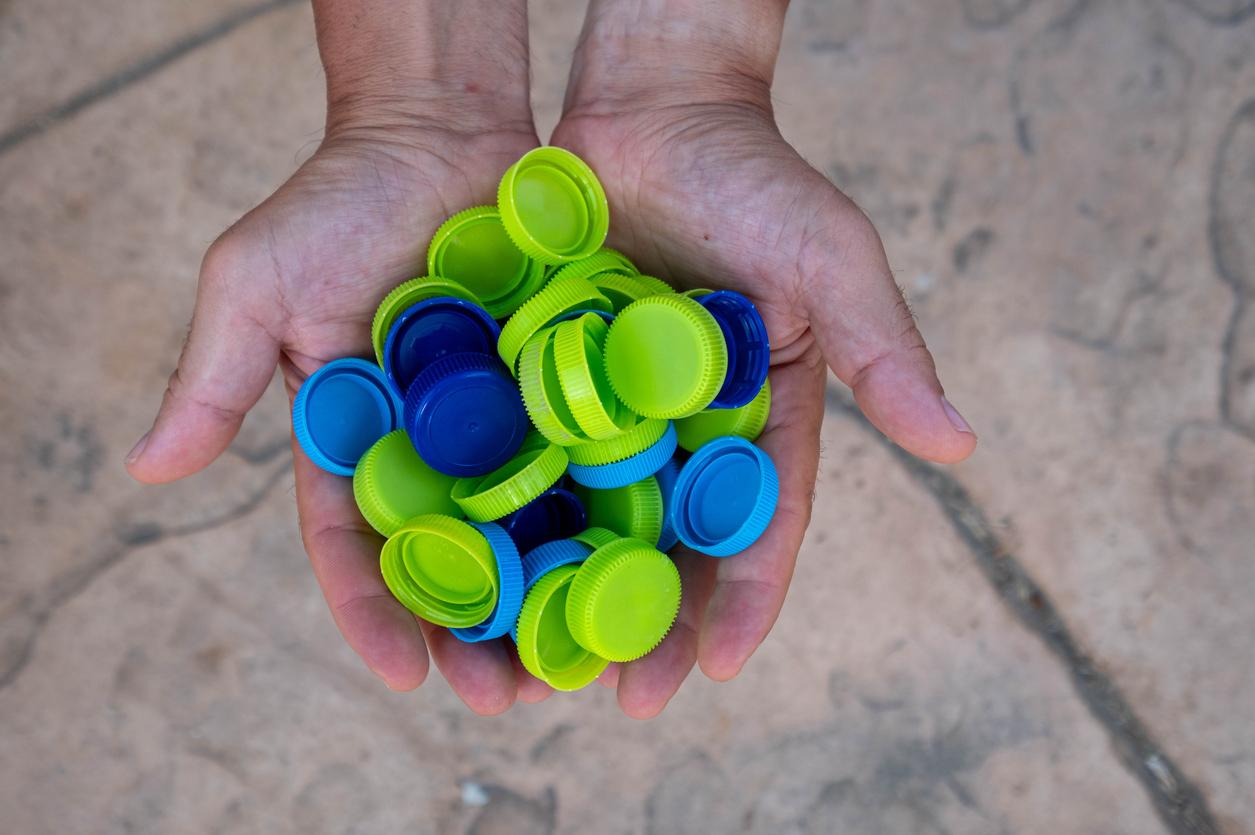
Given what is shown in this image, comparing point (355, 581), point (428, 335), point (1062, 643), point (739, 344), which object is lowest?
point (1062, 643)

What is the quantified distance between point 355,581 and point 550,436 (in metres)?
0.69

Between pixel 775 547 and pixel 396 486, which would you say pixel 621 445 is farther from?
pixel 396 486

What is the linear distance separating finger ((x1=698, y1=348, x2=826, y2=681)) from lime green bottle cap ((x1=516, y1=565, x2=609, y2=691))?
0.36m

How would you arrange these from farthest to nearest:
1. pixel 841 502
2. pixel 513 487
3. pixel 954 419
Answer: pixel 841 502 < pixel 513 487 < pixel 954 419

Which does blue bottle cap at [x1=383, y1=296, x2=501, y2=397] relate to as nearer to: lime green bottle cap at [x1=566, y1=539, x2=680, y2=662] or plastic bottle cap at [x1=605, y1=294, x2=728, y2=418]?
plastic bottle cap at [x1=605, y1=294, x2=728, y2=418]

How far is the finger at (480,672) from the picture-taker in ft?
10.1

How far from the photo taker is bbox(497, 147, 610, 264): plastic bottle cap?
3.29 metres

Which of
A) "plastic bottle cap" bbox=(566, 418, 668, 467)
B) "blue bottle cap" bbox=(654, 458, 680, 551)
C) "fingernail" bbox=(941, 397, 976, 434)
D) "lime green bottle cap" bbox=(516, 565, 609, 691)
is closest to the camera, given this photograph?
"fingernail" bbox=(941, 397, 976, 434)

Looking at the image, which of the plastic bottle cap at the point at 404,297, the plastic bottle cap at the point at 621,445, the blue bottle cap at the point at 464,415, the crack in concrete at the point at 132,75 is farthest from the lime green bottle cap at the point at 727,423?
the crack in concrete at the point at 132,75

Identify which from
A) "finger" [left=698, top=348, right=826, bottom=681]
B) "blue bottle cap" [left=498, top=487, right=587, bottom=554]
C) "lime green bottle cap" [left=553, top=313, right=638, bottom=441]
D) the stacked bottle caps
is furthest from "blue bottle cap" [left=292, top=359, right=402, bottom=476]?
"finger" [left=698, top=348, right=826, bottom=681]

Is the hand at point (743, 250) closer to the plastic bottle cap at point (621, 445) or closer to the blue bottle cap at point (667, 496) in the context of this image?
the blue bottle cap at point (667, 496)

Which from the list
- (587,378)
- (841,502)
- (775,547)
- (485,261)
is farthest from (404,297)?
(841,502)

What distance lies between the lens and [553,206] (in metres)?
3.47

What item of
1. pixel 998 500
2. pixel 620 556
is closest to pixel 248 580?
pixel 620 556
